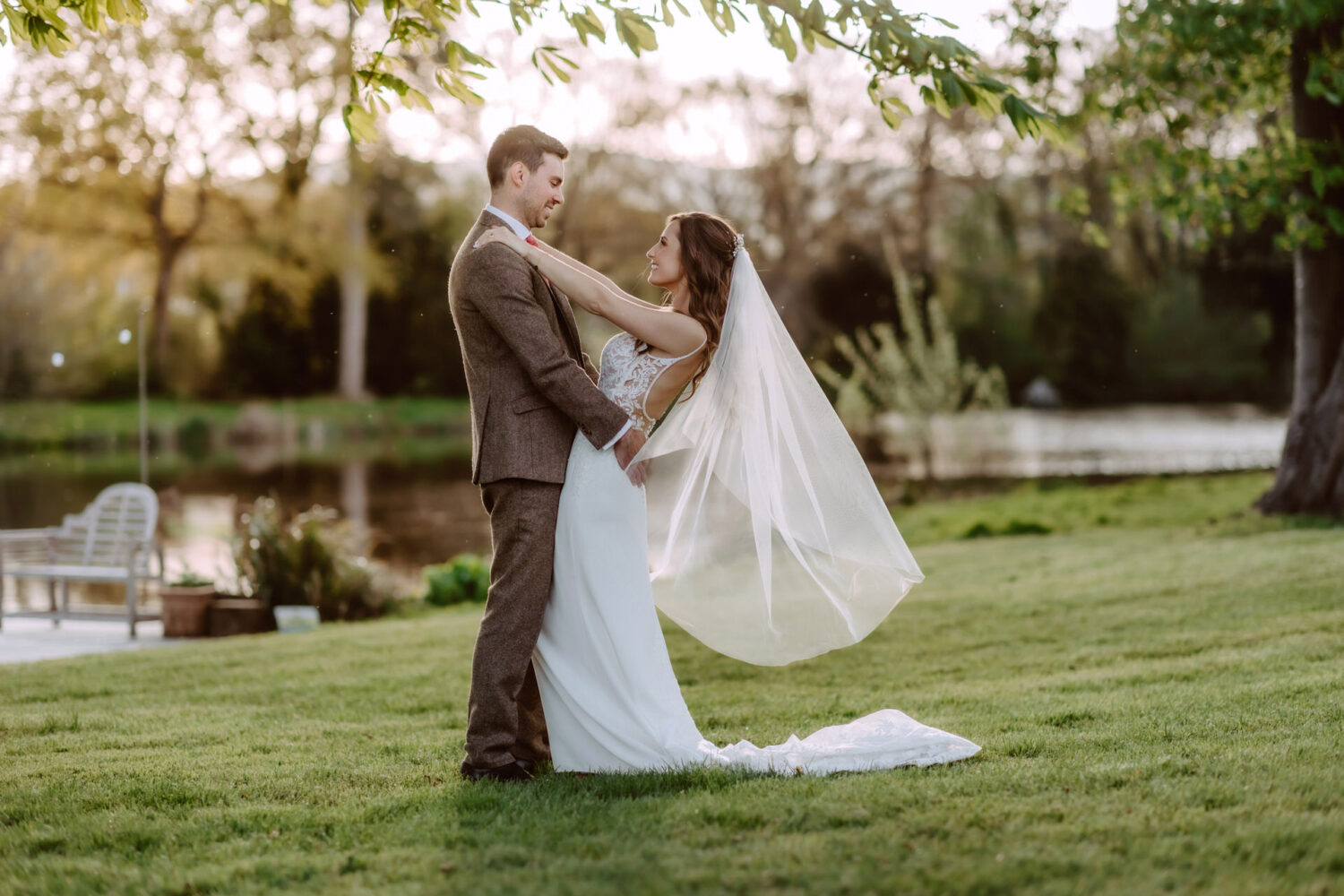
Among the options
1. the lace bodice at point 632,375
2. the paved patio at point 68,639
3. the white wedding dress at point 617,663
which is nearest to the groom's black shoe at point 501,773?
the white wedding dress at point 617,663

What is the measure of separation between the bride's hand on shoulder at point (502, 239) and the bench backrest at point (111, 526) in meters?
6.12

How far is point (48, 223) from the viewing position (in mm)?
22359

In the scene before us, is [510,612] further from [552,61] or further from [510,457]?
[552,61]

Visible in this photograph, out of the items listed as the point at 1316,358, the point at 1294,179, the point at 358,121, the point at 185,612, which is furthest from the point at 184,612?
the point at 1316,358

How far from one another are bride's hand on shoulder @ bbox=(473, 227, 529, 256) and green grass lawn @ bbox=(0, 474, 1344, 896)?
1.66 meters

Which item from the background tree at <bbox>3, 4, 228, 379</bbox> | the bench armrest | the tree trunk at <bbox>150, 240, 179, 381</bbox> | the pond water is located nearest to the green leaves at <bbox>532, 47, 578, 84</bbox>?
the bench armrest

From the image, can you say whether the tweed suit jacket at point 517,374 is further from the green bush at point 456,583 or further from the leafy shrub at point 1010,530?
the leafy shrub at point 1010,530

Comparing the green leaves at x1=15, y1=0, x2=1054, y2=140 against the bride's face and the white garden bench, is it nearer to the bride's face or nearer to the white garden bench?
the bride's face

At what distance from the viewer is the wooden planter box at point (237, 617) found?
8664mm

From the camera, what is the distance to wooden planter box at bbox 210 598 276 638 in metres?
8.66

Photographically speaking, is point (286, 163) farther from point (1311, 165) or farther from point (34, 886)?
point (34, 886)

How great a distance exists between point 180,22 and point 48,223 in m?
5.28

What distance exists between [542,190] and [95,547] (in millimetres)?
6775

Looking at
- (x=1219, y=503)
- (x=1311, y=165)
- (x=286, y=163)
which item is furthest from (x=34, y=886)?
(x=286, y=163)
